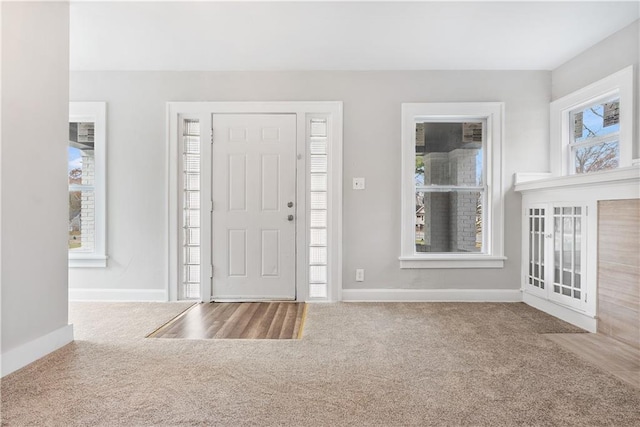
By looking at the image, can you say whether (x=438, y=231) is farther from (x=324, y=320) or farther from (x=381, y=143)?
(x=324, y=320)

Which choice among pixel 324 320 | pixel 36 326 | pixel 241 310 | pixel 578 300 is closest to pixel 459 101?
pixel 578 300

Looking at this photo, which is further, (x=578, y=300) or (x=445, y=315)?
(x=445, y=315)

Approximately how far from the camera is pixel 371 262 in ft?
11.3

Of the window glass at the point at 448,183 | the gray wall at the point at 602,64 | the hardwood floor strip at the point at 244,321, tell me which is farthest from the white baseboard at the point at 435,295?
the gray wall at the point at 602,64

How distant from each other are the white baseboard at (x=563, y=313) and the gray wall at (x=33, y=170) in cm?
382

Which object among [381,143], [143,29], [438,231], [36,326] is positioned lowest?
[36,326]

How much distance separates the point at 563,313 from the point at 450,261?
1.00 metres

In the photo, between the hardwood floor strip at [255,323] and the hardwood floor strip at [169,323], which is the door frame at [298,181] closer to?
the hardwood floor strip at [169,323]

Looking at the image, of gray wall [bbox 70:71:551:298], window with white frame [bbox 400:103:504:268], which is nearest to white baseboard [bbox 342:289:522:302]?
gray wall [bbox 70:71:551:298]

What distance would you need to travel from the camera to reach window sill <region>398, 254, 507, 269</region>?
343 centimetres

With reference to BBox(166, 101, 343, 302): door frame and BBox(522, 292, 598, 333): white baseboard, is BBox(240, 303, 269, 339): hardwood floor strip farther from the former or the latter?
BBox(522, 292, 598, 333): white baseboard

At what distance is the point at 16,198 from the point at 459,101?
3643 mm

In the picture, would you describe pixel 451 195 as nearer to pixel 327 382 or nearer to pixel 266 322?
pixel 266 322

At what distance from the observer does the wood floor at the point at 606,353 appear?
1.91 metres
